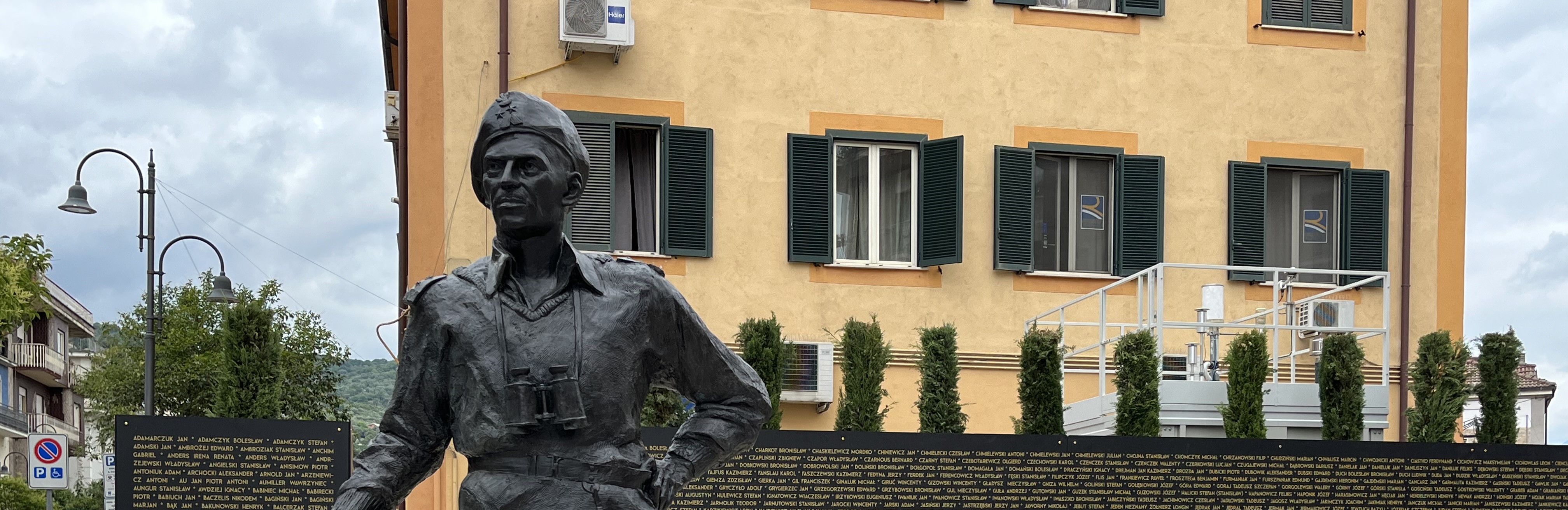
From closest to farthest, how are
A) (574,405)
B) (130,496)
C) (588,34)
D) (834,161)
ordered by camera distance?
(574,405) < (130,496) < (588,34) < (834,161)

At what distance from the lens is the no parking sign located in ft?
67.4

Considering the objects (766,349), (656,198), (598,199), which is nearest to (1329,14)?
(656,198)

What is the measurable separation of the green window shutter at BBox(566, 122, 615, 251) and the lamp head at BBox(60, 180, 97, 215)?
8.86 metres

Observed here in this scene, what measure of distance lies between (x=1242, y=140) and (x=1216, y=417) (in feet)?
14.8

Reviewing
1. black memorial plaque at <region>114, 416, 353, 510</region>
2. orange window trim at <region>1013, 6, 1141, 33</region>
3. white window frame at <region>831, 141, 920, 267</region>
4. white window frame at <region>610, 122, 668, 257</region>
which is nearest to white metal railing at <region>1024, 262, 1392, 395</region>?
white window frame at <region>831, 141, 920, 267</region>

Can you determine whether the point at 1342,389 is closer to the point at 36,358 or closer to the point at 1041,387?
the point at 1041,387

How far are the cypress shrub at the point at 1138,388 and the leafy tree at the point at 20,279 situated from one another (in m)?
12.7

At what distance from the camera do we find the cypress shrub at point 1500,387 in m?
14.9

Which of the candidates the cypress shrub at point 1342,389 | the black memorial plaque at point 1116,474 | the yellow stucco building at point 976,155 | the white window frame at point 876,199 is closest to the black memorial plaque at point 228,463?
the black memorial plaque at point 1116,474

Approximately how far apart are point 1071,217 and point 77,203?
12.8 metres

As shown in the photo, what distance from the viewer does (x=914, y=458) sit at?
1343cm

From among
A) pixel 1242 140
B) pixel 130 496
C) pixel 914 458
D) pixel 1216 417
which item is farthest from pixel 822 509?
pixel 1242 140

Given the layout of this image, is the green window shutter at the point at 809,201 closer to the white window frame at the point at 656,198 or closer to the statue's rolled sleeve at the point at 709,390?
the white window frame at the point at 656,198

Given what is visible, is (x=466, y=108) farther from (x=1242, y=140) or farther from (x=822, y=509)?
(x=1242, y=140)
